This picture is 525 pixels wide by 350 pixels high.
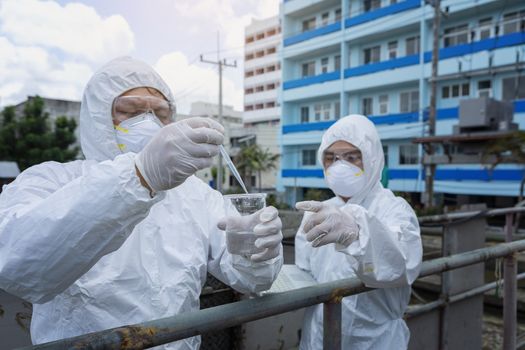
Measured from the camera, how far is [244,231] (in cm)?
119

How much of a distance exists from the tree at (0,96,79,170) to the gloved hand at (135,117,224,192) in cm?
1451

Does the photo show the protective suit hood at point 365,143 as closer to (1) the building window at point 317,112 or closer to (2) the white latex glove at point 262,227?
(2) the white latex glove at point 262,227

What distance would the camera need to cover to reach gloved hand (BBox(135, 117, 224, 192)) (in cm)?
107

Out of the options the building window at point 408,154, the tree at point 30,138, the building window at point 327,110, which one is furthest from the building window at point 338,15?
the tree at point 30,138

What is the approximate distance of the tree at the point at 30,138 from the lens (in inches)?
560

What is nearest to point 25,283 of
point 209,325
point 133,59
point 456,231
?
point 209,325

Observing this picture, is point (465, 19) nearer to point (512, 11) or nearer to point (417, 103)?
point (512, 11)

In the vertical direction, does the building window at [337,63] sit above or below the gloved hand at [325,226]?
above

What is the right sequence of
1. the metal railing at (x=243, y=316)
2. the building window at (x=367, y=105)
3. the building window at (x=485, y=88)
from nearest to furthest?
1. the metal railing at (x=243, y=316)
2. the building window at (x=485, y=88)
3. the building window at (x=367, y=105)

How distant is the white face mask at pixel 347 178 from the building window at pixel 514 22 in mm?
16908

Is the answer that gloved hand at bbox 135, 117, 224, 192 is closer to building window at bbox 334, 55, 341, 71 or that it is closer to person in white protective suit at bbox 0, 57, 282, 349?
person in white protective suit at bbox 0, 57, 282, 349

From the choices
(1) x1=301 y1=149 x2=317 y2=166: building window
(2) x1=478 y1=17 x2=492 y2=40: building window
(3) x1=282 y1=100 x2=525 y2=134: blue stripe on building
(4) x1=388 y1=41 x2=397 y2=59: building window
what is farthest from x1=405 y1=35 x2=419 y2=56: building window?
(1) x1=301 y1=149 x2=317 y2=166: building window

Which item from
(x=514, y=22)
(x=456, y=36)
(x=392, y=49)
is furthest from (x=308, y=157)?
(x=514, y=22)

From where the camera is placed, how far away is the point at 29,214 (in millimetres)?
1017
